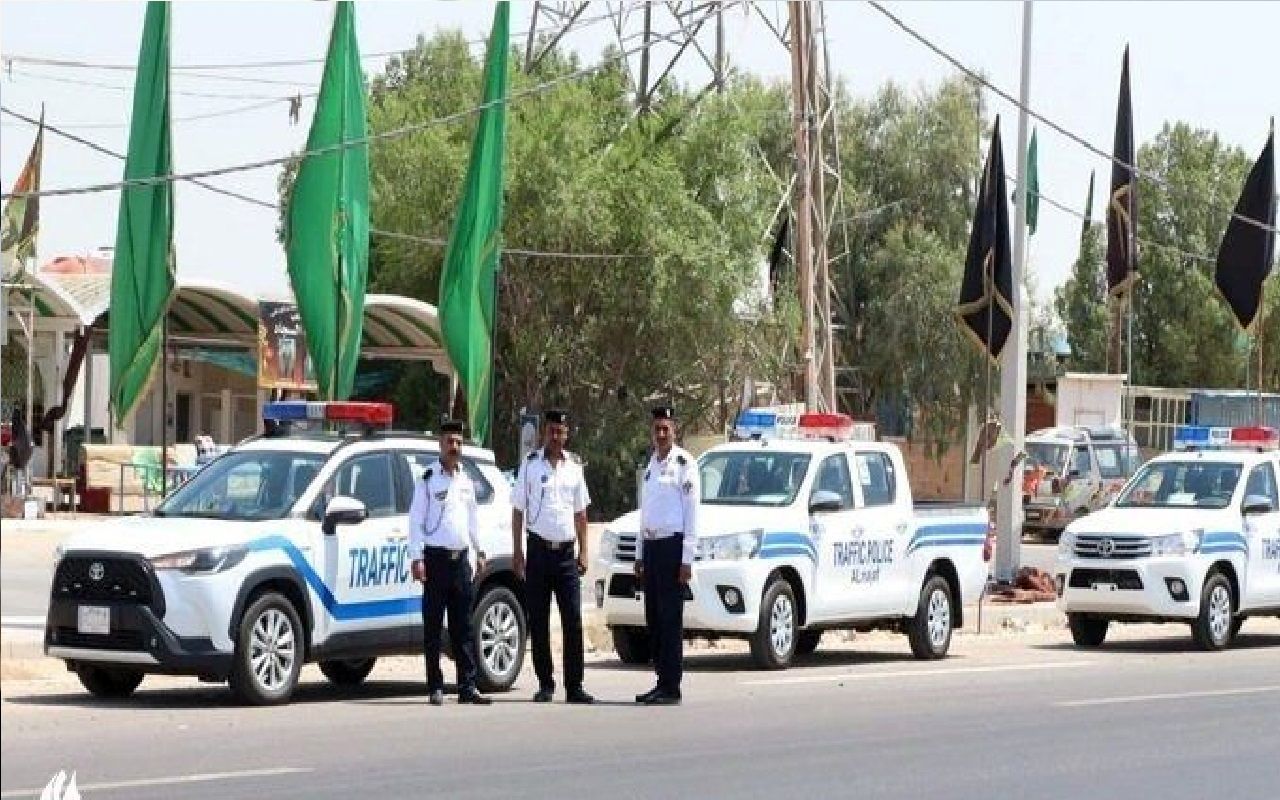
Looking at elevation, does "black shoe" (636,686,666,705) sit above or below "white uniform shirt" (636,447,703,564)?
below

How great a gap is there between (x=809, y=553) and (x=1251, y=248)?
67.4 ft

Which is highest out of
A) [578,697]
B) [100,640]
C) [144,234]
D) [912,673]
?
[144,234]

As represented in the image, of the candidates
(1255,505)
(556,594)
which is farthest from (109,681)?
(1255,505)

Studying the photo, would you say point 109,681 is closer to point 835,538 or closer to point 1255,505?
point 835,538

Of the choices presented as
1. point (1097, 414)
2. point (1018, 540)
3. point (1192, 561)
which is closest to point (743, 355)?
point (1097, 414)

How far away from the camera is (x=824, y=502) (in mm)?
19266

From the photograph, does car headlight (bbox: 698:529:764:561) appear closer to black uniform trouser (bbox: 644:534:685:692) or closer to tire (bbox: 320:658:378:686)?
black uniform trouser (bbox: 644:534:685:692)

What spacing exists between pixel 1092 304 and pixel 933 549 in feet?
198

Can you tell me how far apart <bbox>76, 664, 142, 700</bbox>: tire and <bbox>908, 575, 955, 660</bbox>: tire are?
7.85 meters

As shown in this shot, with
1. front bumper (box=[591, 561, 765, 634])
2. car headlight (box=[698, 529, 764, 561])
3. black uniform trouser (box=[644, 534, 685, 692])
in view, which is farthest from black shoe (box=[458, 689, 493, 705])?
car headlight (box=[698, 529, 764, 561])

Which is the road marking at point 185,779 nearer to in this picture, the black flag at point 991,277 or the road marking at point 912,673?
the road marking at point 912,673

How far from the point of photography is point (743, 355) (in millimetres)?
48219

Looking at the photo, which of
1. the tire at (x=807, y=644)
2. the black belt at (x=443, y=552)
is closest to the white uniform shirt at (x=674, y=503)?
the black belt at (x=443, y=552)

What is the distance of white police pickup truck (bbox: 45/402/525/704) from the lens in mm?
14125
